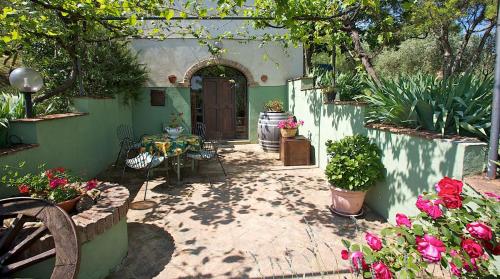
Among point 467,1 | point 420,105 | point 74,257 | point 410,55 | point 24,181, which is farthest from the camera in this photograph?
point 410,55

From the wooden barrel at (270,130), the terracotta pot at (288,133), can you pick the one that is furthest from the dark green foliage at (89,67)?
the terracotta pot at (288,133)

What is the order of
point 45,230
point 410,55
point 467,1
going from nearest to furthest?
point 45,230, point 467,1, point 410,55

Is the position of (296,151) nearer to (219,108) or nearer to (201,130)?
(201,130)

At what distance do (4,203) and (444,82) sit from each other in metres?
4.49

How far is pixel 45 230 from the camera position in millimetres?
2207

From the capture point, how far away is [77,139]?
15.9 feet

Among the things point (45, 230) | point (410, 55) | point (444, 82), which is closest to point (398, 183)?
point (444, 82)

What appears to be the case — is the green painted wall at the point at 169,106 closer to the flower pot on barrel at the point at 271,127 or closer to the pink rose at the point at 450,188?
the flower pot on barrel at the point at 271,127

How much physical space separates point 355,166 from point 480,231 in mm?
2261

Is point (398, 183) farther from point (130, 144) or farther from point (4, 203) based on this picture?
point (130, 144)

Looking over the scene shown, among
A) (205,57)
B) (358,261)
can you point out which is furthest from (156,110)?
(358,261)

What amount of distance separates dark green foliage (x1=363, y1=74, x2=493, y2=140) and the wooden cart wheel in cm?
342

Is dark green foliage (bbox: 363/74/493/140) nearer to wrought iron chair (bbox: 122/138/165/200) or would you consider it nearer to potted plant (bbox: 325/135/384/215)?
potted plant (bbox: 325/135/384/215)

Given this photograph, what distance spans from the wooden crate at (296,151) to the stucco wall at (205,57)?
2.79 m
